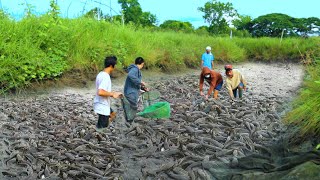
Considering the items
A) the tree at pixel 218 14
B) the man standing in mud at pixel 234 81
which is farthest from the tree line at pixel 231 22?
the man standing in mud at pixel 234 81

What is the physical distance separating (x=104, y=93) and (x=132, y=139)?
1.28 meters

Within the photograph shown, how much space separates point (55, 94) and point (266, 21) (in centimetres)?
3966

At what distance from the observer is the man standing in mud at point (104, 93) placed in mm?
7004

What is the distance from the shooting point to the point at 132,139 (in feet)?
Result: 25.7

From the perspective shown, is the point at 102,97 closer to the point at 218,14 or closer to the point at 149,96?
the point at 149,96

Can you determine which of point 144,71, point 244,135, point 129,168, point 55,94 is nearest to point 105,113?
point 129,168

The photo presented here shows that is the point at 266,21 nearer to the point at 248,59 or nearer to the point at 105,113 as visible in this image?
the point at 248,59

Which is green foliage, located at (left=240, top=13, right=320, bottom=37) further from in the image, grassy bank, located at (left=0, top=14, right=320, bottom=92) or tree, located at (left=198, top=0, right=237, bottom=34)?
grassy bank, located at (left=0, top=14, right=320, bottom=92)

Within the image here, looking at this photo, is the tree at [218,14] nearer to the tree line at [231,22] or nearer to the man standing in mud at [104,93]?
Answer: the tree line at [231,22]

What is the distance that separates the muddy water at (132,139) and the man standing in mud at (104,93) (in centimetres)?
51

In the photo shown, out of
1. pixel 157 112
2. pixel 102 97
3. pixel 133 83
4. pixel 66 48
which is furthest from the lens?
pixel 66 48

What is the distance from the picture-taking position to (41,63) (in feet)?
40.2

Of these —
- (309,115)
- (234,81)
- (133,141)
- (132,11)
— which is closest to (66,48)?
(234,81)

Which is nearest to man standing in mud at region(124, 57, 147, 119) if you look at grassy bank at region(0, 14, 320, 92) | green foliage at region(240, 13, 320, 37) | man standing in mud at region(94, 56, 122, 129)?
man standing in mud at region(94, 56, 122, 129)
